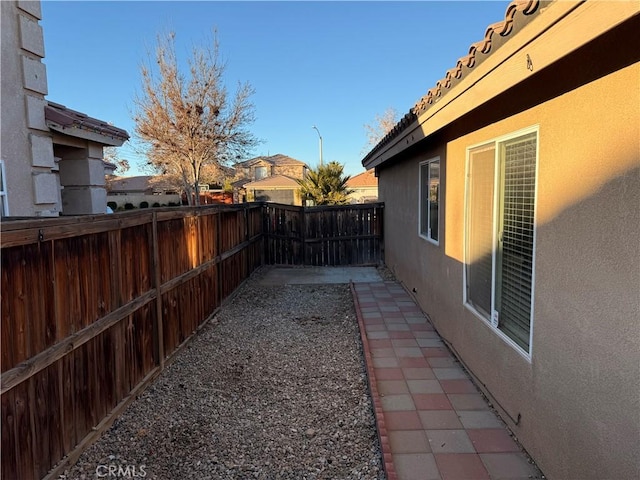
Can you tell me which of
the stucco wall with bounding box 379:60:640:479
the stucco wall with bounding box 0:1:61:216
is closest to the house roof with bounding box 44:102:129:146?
the stucco wall with bounding box 0:1:61:216

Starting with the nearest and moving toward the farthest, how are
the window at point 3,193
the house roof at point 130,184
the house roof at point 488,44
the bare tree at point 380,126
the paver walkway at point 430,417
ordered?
the house roof at point 488,44, the paver walkway at point 430,417, the window at point 3,193, the bare tree at point 380,126, the house roof at point 130,184

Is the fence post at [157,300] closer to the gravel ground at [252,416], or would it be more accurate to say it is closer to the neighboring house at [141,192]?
the gravel ground at [252,416]

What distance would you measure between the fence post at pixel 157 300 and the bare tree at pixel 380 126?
34099mm

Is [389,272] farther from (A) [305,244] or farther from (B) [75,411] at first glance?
(B) [75,411]

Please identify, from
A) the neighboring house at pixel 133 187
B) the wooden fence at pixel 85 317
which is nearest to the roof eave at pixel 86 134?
the wooden fence at pixel 85 317

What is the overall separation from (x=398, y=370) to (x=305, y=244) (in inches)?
280

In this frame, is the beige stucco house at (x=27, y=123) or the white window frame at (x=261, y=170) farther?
the white window frame at (x=261, y=170)

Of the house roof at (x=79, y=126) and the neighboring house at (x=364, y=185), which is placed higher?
the neighboring house at (x=364, y=185)

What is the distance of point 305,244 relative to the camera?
36.3 feet

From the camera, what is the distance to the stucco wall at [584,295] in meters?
1.73

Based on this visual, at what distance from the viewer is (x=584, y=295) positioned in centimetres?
206

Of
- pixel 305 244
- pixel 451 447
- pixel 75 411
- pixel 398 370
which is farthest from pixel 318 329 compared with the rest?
pixel 305 244

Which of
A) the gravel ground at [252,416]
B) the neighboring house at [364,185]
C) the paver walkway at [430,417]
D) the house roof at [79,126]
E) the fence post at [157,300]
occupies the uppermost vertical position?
the neighboring house at [364,185]

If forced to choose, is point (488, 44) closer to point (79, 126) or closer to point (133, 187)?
point (79, 126)
